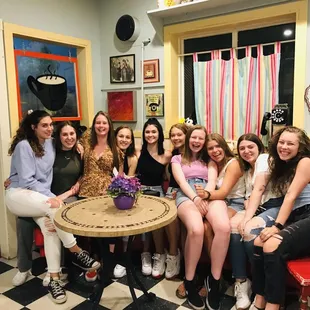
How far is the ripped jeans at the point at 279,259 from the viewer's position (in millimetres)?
1893

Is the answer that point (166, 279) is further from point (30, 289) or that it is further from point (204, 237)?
point (30, 289)

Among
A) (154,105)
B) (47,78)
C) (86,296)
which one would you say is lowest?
(86,296)

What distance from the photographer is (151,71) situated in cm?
379

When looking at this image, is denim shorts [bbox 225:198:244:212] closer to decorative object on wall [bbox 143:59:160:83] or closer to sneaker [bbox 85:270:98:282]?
sneaker [bbox 85:270:98:282]

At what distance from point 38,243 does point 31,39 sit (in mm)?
2028

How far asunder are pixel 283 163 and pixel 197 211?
672 mm

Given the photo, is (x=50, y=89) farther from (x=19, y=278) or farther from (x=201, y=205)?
(x=201, y=205)

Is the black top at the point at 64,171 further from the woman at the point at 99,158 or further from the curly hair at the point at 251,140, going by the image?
the curly hair at the point at 251,140

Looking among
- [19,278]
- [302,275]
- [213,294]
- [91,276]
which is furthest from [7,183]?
[302,275]

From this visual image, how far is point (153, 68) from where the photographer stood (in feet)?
12.4

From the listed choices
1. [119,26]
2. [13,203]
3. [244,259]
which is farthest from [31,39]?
[244,259]

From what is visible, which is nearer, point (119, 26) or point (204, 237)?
point (204, 237)

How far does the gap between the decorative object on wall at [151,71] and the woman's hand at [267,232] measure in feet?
7.39

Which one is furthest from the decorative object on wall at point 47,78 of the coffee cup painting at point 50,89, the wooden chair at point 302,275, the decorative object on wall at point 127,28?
the wooden chair at point 302,275
